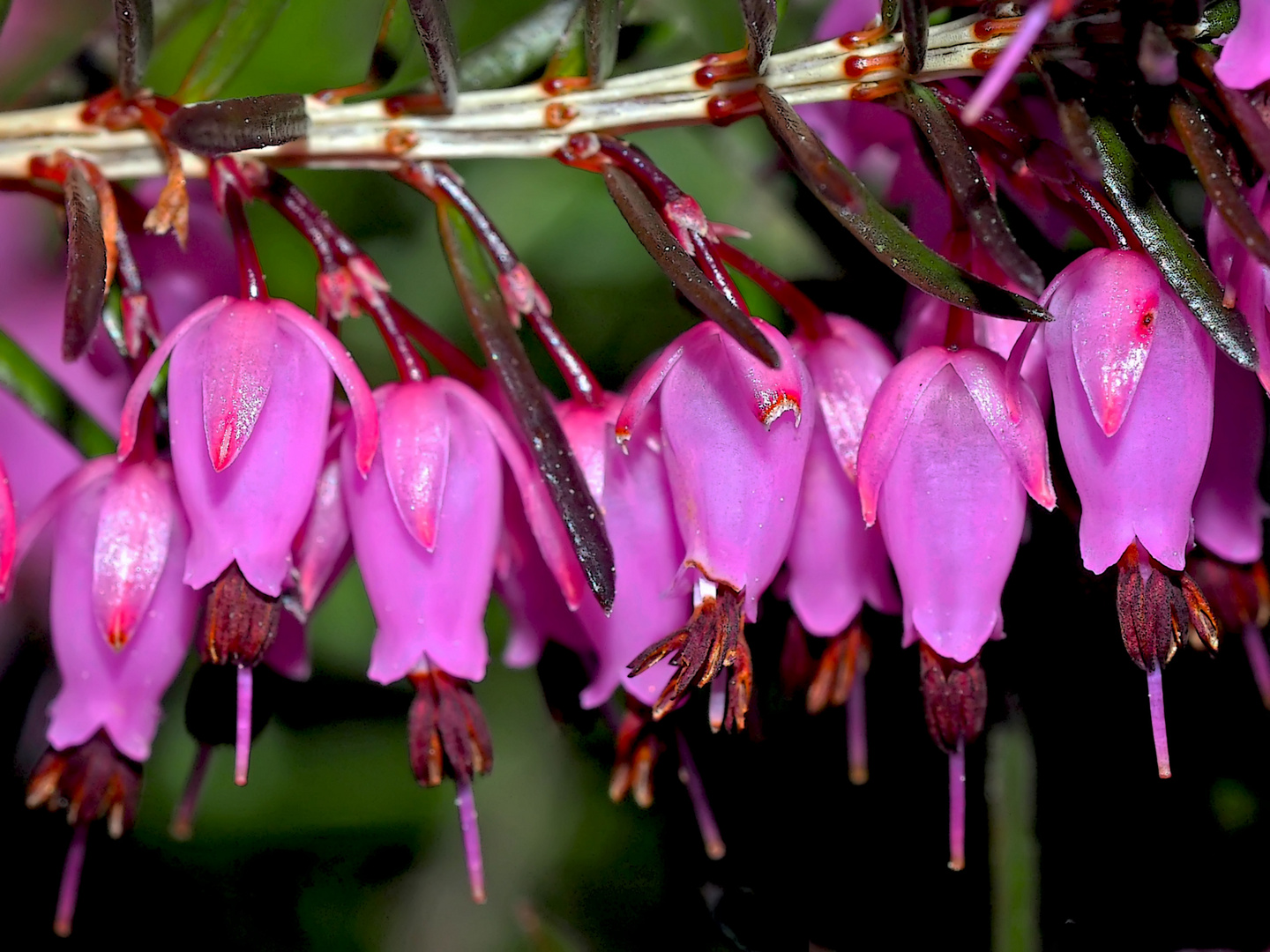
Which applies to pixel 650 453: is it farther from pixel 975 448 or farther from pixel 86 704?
pixel 86 704

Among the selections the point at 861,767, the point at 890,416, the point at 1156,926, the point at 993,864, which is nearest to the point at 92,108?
the point at 890,416

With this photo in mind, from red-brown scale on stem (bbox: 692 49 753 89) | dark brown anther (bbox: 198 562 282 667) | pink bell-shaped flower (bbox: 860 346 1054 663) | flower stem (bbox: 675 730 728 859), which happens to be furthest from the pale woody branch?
flower stem (bbox: 675 730 728 859)

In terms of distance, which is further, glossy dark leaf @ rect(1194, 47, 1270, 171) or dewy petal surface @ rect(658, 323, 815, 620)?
dewy petal surface @ rect(658, 323, 815, 620)

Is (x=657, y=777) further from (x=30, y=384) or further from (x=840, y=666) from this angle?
(x=30, y=384)

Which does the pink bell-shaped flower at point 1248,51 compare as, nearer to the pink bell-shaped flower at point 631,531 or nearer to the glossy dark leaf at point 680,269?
the glossy dark leaf at point 680,269

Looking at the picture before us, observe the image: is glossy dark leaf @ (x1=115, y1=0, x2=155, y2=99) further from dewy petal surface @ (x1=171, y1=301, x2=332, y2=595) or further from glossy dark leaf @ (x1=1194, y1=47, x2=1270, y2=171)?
glossy dark leaf @ (x1=1194, y1=47, x2=1270, y2=171)

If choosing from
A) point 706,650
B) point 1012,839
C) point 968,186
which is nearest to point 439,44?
point 968,186
